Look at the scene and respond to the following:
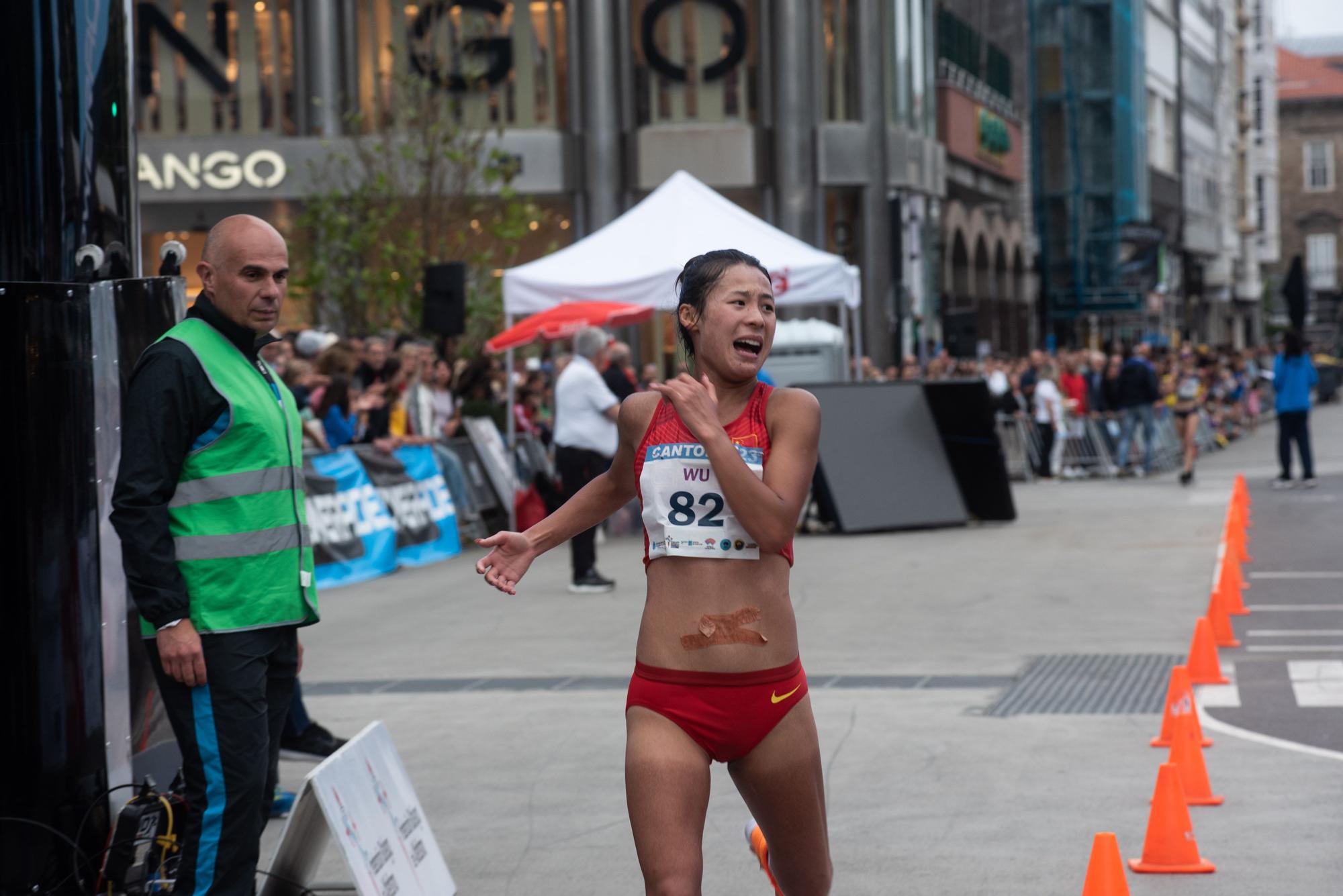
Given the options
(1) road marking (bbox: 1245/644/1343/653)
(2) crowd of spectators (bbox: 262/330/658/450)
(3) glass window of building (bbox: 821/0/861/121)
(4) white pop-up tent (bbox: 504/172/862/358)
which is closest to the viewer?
(1) road marking (bbox: 1245/644/1343/653)

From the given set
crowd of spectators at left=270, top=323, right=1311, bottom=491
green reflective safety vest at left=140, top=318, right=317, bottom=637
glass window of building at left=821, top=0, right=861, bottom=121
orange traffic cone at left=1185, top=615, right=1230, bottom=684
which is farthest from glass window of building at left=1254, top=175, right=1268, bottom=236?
green reflective safety vest at left=140, top=318, right=317, bottom=637

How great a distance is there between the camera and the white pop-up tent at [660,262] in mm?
17688

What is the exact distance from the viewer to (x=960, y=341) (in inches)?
1065

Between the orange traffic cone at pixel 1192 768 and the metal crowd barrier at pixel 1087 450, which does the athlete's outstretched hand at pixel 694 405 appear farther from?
the metal crowd barrier at pixel 1087 450

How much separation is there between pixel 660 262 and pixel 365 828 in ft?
44.2

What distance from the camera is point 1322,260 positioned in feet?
346

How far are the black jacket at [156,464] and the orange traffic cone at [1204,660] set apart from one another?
594cm

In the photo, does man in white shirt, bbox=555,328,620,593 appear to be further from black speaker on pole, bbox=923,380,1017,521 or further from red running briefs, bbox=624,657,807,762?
red running briefs, bbox=624,657,807,762

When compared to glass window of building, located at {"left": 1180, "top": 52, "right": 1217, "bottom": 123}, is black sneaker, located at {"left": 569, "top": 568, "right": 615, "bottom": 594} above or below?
below

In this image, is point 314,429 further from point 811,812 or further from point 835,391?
point 811,812

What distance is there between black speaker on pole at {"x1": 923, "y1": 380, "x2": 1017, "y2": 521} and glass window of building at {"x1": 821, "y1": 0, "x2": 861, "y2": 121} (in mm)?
20791

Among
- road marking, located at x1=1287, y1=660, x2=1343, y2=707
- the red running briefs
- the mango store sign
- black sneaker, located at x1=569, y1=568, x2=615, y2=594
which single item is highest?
the mango store sign

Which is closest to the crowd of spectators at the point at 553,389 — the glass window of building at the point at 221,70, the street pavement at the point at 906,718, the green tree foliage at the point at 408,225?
the green tree foliage at the point at 408,225

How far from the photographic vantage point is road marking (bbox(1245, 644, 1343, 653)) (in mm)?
10094
